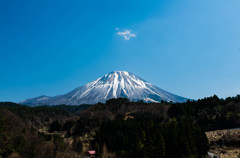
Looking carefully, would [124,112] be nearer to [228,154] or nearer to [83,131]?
[83,131]

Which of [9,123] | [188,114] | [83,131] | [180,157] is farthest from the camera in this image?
[83,131]

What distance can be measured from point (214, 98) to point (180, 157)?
1950 inches

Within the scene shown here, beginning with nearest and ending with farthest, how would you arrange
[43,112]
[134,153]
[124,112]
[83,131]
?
[134,153] < [83,131] < [124,112] < [43,112]

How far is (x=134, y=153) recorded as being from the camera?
118 ft

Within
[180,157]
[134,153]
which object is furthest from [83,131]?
[180,157]

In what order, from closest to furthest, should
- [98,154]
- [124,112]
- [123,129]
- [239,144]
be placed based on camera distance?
[239,144] < [98,154] < [123,129] < [124,112]

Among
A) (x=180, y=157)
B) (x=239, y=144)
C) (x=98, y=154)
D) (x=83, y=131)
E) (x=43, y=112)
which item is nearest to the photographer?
(x=180, y=157)

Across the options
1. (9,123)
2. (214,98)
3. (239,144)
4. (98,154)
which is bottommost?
(98,154)

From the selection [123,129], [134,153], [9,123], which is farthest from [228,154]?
[9,123]

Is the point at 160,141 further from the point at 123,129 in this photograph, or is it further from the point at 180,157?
the point at 123,129

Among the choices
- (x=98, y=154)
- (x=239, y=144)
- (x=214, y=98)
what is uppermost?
(x=214, y=98)

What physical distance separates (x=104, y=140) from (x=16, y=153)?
24519mm

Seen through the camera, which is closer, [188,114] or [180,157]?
[180,157]

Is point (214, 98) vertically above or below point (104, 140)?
above
